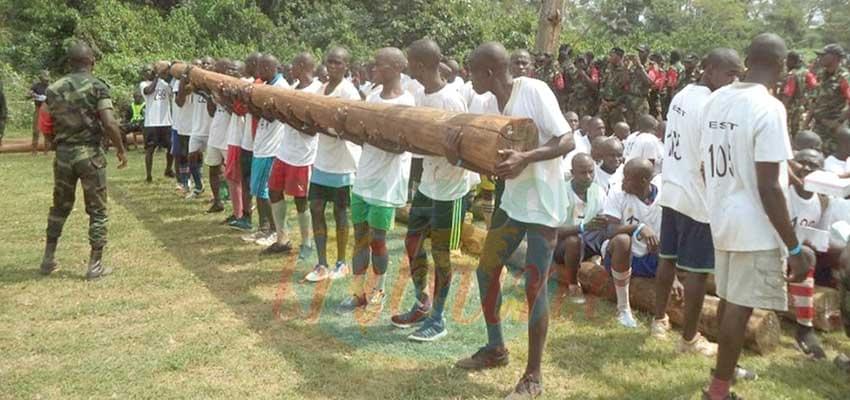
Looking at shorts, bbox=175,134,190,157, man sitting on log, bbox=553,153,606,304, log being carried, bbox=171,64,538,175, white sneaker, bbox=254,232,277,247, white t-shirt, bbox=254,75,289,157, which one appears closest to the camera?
log being carried, bbox=171,64,538,175

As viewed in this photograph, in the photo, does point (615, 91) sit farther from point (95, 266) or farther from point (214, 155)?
point (95, 266)

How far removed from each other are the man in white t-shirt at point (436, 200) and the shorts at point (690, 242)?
53.7 inches

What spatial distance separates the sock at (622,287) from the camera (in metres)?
5.34

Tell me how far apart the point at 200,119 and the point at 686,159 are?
655 cm

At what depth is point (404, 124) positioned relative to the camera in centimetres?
457

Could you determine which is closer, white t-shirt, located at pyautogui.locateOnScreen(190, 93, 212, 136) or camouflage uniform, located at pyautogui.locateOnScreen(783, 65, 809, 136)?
white t-shirt, located at pyautogui.locateOnScreen(190, 93, 212, 136)

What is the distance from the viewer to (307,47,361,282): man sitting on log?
5945 mm

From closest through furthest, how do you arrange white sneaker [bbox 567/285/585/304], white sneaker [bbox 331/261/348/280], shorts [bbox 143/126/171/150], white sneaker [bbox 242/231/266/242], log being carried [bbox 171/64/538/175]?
log being carried [bbox 171/64/538/175]
white sneaker [bbox 567/285/585/304]
white sneaker [bbox 331/261/348/280]
white sneaker [bbox 242/231/266/242]
shorts [bbox 143/126/171/150]

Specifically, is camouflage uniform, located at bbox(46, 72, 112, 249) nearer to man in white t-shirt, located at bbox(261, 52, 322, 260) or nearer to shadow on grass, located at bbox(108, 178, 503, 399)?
shadow on grass, located at bbox(108, 178, 503, 399)

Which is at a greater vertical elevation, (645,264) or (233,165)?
(233,165)

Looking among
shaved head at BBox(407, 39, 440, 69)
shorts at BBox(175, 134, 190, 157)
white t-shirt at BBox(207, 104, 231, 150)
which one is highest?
shaved head at BBox(407, 39, 440, 69)

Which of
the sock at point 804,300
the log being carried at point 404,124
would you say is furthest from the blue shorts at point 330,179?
the sock at point 804,300

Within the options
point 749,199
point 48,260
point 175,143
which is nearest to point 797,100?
point 749,199

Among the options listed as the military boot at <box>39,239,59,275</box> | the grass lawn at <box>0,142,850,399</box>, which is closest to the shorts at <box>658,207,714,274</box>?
the grass lawn at <box>0,142,850,399</box>
